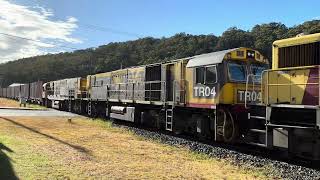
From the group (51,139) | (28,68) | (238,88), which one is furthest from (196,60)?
(28,68)

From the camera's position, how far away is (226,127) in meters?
16.2

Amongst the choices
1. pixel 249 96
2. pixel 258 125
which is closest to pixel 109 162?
pixel 258 125

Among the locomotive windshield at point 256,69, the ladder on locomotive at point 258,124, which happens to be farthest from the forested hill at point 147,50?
the ladder on locomotive at point 258,124

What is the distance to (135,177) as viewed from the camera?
10.1 m

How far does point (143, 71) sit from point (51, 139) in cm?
879

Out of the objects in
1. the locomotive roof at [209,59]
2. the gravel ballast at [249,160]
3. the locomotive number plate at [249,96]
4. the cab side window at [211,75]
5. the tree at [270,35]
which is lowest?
the gravel ballast at [249,160]

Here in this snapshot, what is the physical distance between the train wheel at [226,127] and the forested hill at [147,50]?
3.88 m

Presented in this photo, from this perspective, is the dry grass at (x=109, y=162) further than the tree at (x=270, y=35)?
No

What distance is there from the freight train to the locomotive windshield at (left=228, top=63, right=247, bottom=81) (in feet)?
0.04

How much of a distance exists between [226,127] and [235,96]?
1321mm

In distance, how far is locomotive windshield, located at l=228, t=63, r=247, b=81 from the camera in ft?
55.6

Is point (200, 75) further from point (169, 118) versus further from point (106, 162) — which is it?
point (106, 162)

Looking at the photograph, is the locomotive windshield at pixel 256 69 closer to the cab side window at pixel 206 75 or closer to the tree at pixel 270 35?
the cab side window at pixel 206 75

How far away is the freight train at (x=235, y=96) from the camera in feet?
40.0
